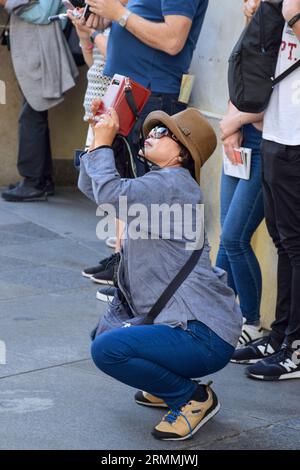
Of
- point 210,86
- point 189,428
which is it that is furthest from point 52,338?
point 210,86

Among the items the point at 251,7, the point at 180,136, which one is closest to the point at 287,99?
the point at 251,7

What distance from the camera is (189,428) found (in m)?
3.99

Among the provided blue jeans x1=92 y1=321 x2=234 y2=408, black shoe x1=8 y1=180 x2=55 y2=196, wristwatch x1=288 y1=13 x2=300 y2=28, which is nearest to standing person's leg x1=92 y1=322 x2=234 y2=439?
blue jeans x1=92 y1=321 x2=234 y2=408

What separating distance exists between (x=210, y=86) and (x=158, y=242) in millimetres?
2290

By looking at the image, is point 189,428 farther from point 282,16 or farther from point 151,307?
point 282,16

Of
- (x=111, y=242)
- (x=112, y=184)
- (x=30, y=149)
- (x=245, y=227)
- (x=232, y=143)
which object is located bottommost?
(x=111, y=242)

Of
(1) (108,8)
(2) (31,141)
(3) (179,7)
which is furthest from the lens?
(2) (31,141)

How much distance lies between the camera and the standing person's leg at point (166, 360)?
3.92m

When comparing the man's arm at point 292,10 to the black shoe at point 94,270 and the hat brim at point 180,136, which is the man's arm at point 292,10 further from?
the black shoe at point 94,270

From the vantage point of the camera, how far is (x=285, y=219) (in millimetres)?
4629

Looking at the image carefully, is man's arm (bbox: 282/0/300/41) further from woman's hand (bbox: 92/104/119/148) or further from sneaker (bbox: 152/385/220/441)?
sneaker (bbox: 152/385/220/441)

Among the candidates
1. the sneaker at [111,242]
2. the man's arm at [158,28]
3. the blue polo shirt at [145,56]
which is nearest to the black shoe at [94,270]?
the sneaker at [111,242]

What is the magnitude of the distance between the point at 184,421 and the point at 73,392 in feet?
2.08

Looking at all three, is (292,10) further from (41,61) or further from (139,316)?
(41,61)
